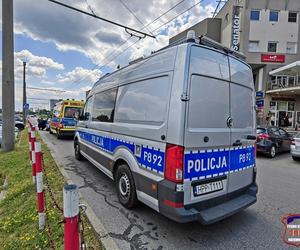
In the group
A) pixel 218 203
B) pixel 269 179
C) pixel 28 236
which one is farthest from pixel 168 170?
pixel 269 179

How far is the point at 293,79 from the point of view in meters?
23.7

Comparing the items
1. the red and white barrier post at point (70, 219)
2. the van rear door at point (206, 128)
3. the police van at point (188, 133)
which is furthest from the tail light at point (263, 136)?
the red and white barrier post at point (70, 219)

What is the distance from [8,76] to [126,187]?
8.36 m

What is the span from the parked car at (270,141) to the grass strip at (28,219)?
841cm

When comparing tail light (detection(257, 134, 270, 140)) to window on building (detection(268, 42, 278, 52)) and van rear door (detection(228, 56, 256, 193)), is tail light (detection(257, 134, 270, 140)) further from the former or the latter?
window on building (detection(268, 42, 278, 52))

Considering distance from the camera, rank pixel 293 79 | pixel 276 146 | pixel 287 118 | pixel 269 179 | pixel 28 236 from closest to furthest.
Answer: pixel 28 236
pixel 269 179
pixel 276 146
pixel 293 79
pixel 287 118

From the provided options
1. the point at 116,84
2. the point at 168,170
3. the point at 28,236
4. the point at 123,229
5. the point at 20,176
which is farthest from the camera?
the point at 20,176

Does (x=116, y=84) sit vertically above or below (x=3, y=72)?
below

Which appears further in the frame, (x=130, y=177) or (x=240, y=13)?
(x=240, y=13)

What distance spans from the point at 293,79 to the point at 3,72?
89.7ft

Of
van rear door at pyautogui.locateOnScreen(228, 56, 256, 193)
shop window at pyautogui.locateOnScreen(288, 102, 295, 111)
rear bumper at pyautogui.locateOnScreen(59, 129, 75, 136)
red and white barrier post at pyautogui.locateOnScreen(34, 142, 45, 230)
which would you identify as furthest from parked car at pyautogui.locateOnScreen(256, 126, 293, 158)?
shop window at pyautogui.locateOnScreen(288, 102, 295, 111)

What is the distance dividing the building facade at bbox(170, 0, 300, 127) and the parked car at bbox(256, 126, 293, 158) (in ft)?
55.1

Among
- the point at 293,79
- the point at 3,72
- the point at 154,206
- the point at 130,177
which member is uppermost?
the point at 293,79

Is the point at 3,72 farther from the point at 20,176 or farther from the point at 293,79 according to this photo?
the point at 293,79
